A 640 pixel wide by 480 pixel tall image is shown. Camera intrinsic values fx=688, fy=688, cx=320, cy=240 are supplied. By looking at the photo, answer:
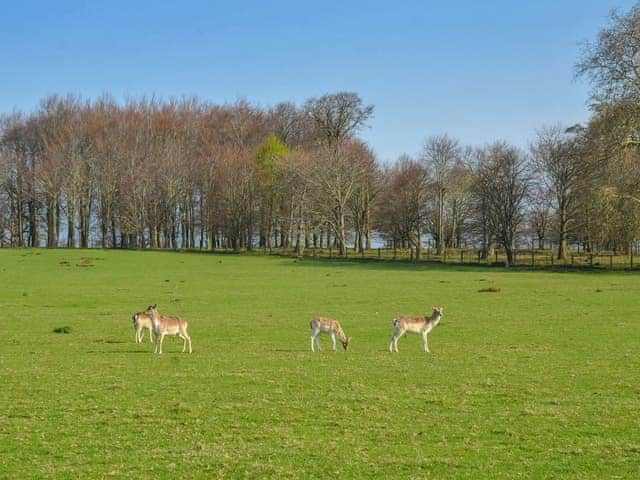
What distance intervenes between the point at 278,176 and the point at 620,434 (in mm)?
89096

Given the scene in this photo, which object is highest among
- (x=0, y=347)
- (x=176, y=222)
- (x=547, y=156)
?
(x=547, y=156)

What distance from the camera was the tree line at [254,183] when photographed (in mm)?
93688

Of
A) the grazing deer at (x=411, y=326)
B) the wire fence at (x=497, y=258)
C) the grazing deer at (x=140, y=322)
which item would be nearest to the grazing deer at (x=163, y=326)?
the grazing deer at (x=140, y=322)

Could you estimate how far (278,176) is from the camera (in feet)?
328

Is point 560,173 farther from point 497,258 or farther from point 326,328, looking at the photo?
point 326,328

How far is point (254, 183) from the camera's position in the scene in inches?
4067

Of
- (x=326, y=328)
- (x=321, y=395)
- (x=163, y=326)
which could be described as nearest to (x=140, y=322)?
(x=163, y=326)

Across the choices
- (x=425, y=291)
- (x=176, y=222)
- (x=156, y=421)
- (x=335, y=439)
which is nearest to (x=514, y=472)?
(x=335, y=439)

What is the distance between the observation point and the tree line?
9369 cm

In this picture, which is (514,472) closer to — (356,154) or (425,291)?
(425,291)

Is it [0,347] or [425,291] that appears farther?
[425,291]

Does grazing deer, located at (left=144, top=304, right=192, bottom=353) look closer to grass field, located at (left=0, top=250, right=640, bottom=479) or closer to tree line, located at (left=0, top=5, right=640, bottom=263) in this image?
grass field, located at (left=0, top=250, right=640, bottom=479)

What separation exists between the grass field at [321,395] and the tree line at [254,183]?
190 ft

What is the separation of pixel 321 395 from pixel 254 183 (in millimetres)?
88811
